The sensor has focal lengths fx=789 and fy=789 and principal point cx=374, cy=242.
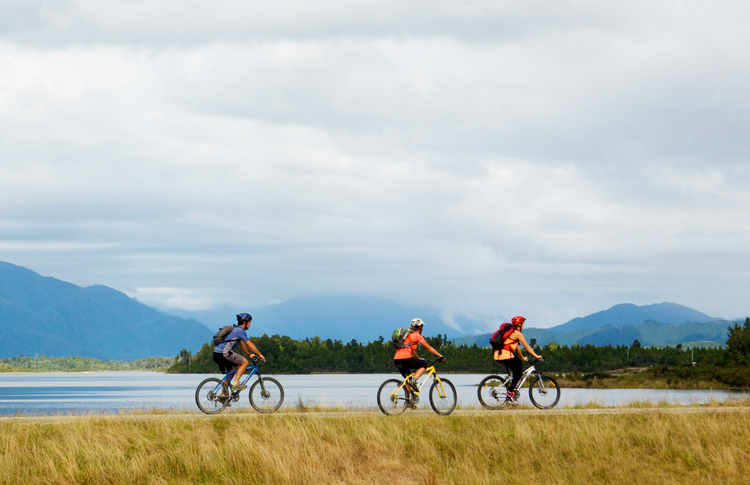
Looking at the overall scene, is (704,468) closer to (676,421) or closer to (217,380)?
(676,421)

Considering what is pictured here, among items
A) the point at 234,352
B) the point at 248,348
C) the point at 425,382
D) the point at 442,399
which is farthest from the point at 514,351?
the point at 234,352

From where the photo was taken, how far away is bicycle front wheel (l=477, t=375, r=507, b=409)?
2308 cm

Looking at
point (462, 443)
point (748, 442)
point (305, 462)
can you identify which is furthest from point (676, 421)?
point (305, 462)

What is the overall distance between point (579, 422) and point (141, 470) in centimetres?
1099

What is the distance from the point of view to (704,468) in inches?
728

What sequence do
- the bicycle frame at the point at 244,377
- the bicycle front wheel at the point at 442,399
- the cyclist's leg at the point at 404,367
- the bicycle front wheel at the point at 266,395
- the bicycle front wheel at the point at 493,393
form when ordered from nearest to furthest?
the cyclist's leg at the point at 404,367, the bicycle front wheel at the point at 442,399, the bicycle frame at the point at 244,377, the bicycle front wheel at the point at 266,395, the bicycle front wheel at the point at 493,393

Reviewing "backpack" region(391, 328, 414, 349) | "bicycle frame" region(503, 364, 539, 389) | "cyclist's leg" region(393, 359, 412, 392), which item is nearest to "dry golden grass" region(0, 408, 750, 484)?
"cyclist's leg" region(393, 359, 412, 392)

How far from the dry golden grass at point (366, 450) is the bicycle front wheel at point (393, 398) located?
28.8 inches

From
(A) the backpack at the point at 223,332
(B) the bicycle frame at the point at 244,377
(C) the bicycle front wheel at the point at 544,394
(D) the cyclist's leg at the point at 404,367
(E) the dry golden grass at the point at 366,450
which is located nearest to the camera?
(E) the dry golden grass at the point at 366,450

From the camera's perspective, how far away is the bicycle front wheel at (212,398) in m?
21.9

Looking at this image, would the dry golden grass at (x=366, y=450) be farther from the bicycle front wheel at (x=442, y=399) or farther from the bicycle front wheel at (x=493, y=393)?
the bicycle front wheel at (x=493, y=393)

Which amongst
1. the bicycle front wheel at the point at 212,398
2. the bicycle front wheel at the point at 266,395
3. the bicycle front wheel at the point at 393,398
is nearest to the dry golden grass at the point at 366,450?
the bicycle front wheel at the point at 393,398

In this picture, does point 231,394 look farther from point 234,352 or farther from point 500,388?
point 500,388

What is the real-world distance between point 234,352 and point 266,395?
5.78 feet
